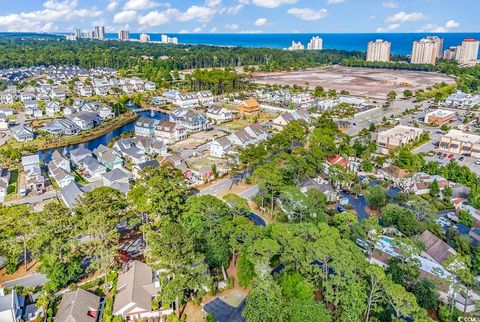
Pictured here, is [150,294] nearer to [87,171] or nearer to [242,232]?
[242,232]

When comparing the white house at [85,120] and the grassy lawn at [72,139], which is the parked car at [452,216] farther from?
the white house at [85,120]

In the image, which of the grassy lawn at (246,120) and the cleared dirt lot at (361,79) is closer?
the grassy lawn at (246,120)

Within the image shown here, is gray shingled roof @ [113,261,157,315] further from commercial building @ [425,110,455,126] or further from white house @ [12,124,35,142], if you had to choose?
commercial building @ [425,110,455,126]

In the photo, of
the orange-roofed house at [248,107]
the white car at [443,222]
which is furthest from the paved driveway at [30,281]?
the orange-roofed house at [248,107]

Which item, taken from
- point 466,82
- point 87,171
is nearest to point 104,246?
point 87,171

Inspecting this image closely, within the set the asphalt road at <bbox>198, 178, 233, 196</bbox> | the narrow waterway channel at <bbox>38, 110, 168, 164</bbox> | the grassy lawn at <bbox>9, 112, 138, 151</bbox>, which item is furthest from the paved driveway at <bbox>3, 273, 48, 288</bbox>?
the grassy lawn at <bbox>9, 112, 138, 151</bbox>
